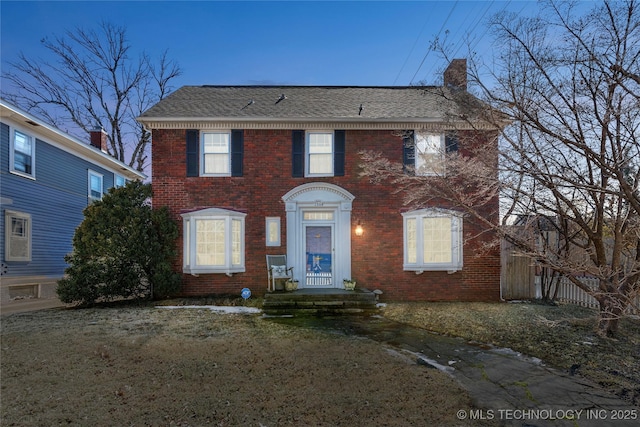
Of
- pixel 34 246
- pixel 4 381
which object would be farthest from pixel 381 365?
pixel 34 246

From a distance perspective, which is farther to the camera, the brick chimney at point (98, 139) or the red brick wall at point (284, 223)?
the brick chimney at point (98, 139)

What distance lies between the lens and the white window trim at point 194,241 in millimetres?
10328

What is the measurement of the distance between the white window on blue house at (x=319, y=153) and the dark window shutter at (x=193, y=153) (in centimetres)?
315

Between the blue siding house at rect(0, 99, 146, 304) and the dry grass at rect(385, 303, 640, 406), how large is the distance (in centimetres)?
1157

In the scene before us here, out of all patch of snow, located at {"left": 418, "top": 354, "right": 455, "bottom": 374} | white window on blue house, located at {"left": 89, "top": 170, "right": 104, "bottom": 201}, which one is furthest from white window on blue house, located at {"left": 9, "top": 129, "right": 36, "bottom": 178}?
patch of snow, located at {"left": 418, "top": 354, "right": 455, "bottom": 374}

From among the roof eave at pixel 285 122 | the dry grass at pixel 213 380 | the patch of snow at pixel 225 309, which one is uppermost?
the roof eave at pixel 285 122

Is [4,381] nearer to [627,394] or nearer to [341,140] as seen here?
[627,394]

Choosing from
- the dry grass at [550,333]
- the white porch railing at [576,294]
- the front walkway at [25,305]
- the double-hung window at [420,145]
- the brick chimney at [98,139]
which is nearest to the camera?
the dry grass at [550,333]

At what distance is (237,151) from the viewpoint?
10.6m

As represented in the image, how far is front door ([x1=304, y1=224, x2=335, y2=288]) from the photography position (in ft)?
35.2

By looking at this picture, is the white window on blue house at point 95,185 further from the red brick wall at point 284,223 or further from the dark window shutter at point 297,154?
the dark window shutter at point 297,154

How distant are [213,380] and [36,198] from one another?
40.3 ft

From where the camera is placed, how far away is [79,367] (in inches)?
180

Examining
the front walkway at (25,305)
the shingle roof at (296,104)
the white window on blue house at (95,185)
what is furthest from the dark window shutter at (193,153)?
the white window on blue house at (95,185)
